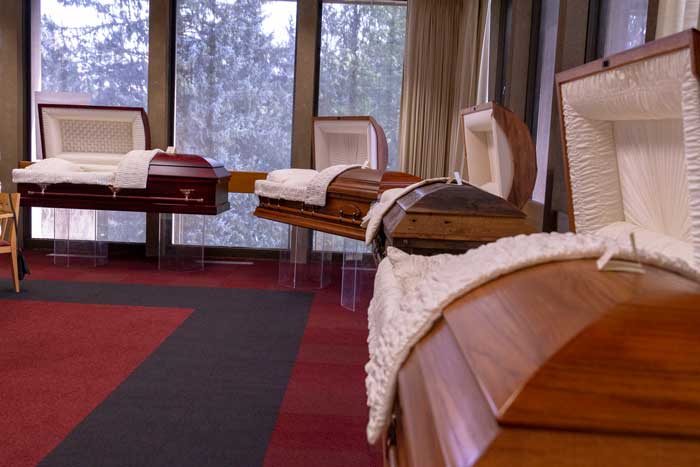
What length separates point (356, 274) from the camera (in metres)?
4.67

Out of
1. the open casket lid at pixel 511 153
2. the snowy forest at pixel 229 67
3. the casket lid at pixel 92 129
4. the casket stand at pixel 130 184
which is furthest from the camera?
the snowy forest at pixel 229 67

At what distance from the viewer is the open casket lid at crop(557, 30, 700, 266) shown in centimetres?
127

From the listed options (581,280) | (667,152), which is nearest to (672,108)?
(667,152)

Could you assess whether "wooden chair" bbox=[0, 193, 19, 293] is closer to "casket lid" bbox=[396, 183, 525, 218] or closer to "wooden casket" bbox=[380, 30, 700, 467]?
"casket lid" bbox=[396, 183, 525, 218]

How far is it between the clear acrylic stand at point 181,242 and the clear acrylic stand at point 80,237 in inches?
21.5

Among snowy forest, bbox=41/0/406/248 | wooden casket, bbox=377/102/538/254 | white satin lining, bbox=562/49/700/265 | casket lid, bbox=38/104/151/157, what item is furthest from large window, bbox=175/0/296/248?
white satin lining, bbox=562/49/700/265

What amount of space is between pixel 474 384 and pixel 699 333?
0.22m

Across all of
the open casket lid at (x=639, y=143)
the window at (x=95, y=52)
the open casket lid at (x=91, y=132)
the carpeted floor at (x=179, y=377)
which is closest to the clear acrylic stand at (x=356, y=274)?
the carpeted floor at (x=179, y=377)

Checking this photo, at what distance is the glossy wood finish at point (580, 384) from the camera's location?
60 cm

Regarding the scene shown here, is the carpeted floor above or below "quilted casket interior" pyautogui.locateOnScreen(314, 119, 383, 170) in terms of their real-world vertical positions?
below

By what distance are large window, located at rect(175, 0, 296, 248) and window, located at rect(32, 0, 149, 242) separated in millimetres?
400

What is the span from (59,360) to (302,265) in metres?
2.53

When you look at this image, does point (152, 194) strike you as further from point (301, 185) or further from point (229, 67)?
point (229, 67)

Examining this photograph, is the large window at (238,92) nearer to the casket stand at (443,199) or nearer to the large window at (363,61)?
the large window at (363,61)
